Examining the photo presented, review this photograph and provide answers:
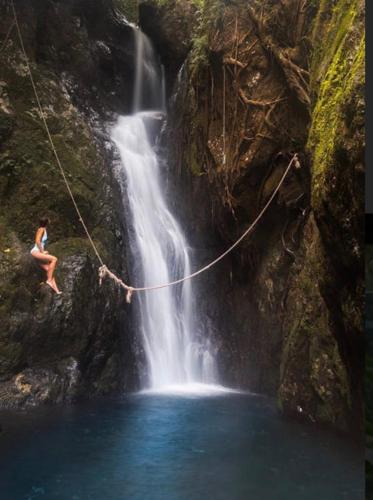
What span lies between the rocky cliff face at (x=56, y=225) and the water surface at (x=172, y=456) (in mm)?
565

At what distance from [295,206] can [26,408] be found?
3460 millimetres

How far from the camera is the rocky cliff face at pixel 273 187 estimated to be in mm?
4301

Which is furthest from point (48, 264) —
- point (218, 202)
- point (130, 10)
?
point (130, 10)

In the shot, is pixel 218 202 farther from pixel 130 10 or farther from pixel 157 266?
pixel 130 10

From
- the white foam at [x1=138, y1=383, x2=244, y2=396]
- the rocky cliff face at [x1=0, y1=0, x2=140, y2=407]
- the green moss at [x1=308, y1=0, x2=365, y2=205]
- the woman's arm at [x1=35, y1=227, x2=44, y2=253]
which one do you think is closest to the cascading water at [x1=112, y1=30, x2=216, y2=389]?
the white foam at [x1=138, y1=383, x2=244, y2=396]

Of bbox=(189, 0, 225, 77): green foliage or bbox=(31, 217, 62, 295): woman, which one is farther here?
bbox=(189, 0, 225, 77): green foliage

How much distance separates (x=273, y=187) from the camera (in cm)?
627

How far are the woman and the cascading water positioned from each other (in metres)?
1.21

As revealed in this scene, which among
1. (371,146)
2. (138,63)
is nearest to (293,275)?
(371,146)

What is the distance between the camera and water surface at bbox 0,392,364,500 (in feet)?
12.5

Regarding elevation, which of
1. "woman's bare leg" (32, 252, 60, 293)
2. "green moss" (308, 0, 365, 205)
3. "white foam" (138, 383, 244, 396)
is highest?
"green moss" (308, 0, 365, 205)

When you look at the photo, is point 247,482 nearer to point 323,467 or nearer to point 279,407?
point 323,467

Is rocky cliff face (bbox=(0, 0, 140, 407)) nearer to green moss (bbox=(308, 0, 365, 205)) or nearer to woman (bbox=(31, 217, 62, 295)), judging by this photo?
woman (bbox=(31, 217, 62, 295))

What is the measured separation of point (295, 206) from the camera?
614cm
